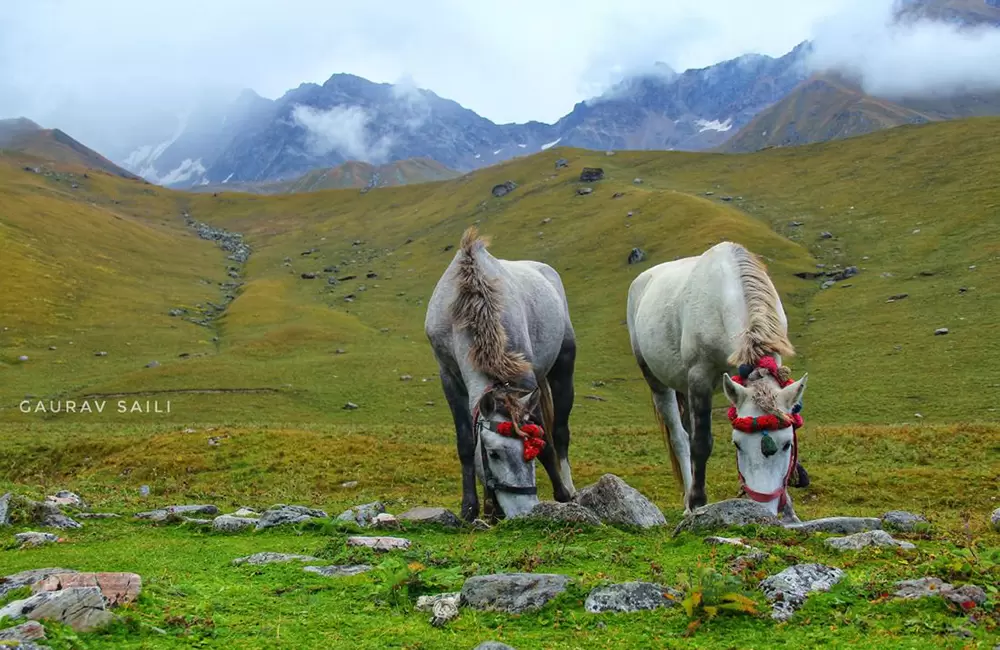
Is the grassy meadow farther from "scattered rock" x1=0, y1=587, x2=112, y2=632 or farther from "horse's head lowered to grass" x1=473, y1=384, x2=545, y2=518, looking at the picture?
"horse's head lowered to grass" x1=473, y1=384, x2=545, y2=518

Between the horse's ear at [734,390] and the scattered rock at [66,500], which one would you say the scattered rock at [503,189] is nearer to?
the scattered rock at [66,500]

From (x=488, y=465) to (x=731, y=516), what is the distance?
3022 millimetres

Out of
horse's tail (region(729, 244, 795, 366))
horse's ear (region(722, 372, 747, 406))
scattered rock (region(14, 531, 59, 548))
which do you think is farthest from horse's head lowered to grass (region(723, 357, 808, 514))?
scattered rock (region(14, 531, 59, 548))

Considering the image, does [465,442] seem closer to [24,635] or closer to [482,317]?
[482,317]

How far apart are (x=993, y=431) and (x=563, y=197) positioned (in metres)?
87.5

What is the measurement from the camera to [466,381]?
10.1 meters

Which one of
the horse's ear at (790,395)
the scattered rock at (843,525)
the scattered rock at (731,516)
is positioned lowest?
the scattered rock at (843,525)

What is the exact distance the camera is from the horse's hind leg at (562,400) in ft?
44.8

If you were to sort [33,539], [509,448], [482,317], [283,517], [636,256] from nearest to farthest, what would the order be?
[509,448]
[33,539]
[482,317]
[283,517]
[636,256]

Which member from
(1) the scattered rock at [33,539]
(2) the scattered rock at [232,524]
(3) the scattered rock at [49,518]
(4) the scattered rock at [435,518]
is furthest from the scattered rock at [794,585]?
(3) the scattered rock at [49,518]

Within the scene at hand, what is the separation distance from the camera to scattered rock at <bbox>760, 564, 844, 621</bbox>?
554 cm

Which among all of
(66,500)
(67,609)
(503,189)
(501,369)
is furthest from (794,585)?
(503,189)

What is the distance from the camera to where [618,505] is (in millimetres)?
9375

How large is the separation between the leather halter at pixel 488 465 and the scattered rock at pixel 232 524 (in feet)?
13.5
